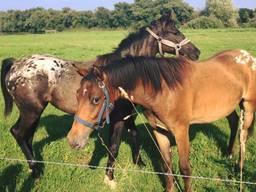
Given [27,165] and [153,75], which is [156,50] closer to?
[153,75]

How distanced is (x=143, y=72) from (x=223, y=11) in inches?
2467

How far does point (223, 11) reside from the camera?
2443 inches

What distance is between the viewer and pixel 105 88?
354 centimetres

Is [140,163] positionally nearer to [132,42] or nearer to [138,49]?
[138,49]

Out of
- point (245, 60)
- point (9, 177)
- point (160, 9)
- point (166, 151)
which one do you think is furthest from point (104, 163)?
point (160, 9)

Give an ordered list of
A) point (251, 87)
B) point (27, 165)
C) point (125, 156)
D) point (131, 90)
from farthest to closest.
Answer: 1. point (125, 156)
2. point (27, 165)
3. point (251, 87)
4. point (131, 90)

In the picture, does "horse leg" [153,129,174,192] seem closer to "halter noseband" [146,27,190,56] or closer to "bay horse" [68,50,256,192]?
"bay horse" [68,50,256,192]

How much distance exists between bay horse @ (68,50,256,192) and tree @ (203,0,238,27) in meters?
58.3

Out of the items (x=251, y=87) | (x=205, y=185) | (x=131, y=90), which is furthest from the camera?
(x=251, y=87)

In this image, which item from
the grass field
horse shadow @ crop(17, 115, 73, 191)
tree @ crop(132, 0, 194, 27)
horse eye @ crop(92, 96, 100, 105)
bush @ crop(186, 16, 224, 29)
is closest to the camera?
horse eye @ crop(92, 96, 100, 105)

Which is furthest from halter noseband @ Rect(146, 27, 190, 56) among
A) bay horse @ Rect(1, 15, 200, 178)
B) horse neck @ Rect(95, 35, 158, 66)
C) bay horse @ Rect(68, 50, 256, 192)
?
bay horse @ Rect(68, 50, 256, 192)

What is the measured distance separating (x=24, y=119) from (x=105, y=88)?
2040 millimetres

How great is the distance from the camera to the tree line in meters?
59.1

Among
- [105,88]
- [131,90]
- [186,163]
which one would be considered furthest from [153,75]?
[186,163]
